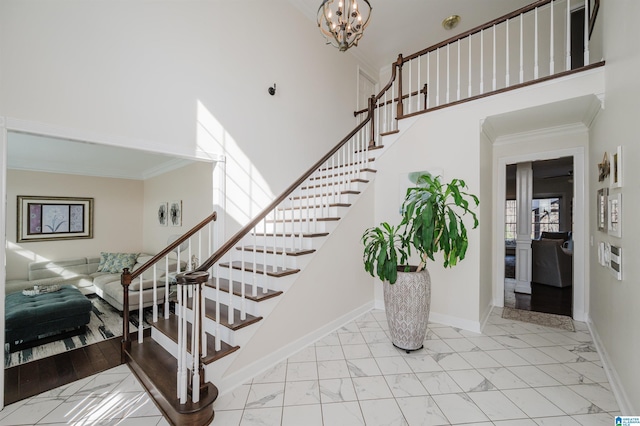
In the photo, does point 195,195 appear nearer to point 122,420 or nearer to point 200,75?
point 200,75

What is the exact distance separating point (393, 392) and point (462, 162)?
2.65 meters

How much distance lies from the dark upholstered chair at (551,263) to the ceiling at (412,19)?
171 inches

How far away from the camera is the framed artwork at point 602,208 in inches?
94.8

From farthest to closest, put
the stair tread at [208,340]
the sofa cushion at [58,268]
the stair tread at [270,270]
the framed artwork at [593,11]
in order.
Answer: the sofa cushion at [58,268]
the framed artwork at [593,11]
the stair tread at [270,270]
the stair tread at [208,340]

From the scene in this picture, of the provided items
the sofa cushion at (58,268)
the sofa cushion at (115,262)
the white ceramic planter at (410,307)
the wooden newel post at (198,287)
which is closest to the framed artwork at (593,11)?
the white ceramic planter at (410,307)

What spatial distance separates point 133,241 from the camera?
6.45m

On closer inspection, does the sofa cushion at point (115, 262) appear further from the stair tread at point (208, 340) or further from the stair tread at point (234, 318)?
the stair tread at point (234, 318)

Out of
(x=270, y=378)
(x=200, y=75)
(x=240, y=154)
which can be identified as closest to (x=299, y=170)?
(x=240, y=154)

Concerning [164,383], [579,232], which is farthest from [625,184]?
[164,383]

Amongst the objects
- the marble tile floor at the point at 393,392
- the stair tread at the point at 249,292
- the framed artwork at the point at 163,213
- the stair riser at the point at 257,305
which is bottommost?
the marble tile floor at the point at 393,392

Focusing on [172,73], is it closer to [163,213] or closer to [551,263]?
[163,213]

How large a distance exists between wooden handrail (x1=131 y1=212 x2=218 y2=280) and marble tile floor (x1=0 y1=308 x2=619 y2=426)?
0.92 metres

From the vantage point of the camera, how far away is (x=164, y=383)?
2104 millimetres

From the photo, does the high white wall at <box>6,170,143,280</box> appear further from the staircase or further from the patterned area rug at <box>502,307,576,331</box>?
the patterned area rug at <box>502,307,576,331</box>
